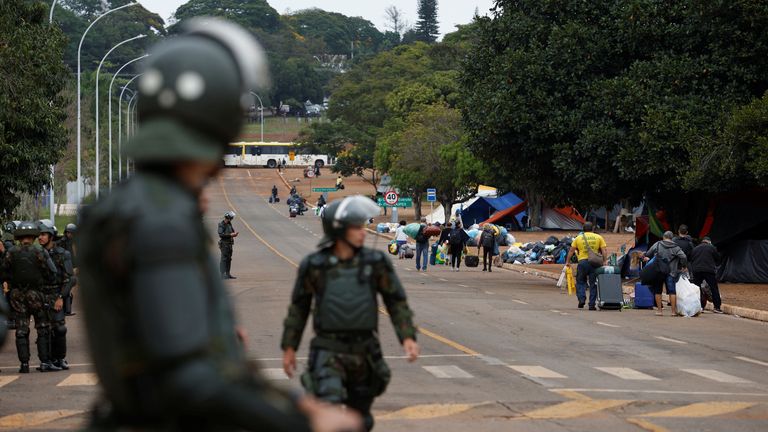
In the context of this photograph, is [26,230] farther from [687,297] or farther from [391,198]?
[391,198]

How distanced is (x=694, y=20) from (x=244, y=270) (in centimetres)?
1706

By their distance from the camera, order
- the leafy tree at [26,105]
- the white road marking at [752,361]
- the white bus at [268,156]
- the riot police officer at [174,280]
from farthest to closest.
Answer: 1. the white bus at [268,156]
2. the leafy tree at [26,105]
3. the white road marking at [752,361]
4. the riot police officer at [174,280]

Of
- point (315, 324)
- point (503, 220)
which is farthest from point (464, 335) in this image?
point (503, 220)

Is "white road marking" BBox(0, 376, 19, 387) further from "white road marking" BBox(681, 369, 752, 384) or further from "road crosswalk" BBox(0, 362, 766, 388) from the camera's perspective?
"white road marking" BBox(681, 369, 752, 384)

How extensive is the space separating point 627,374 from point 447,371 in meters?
2.15

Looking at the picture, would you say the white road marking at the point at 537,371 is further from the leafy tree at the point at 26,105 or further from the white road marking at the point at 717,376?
the leafy tree at the point at 26,105

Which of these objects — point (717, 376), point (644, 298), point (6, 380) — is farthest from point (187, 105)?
point (644, 298)

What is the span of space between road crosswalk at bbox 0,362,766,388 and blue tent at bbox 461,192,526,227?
5914 centimetres

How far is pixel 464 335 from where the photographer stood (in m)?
21.8

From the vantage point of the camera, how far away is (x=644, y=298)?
29.7m

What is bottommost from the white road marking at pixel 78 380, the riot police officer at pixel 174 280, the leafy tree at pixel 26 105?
the white road marking at pixel 78 380

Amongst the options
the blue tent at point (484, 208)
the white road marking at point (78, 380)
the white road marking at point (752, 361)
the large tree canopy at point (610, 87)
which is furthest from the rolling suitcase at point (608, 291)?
the blue tent at point (484, 208)

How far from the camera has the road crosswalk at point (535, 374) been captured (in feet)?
52.8

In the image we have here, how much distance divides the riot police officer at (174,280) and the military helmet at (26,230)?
14.3m
